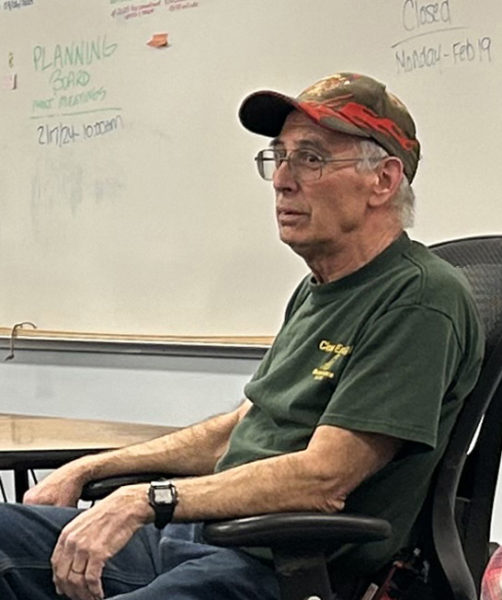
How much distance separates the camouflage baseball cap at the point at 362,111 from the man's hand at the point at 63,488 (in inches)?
26.6

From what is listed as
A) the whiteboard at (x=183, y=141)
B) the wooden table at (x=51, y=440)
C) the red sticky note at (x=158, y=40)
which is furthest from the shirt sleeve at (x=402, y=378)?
the red sticky note at (x=158, y=40)

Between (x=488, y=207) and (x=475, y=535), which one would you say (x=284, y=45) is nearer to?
(x=488, y=207)

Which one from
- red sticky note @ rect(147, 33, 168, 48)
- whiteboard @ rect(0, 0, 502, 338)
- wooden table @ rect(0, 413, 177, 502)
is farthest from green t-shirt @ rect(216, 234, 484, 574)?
red sticky note @ rect(147, 33, 168, 48)

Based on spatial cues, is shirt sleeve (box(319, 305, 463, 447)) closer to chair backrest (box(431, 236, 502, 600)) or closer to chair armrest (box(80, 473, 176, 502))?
chair backrest (box(431, 236, 502, 600))

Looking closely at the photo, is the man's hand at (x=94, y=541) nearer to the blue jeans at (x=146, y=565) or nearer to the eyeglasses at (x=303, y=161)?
the blue jeans at (x=146, y=565)

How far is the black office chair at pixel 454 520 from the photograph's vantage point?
1260 millimetres

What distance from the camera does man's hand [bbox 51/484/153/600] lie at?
1349 millimetres

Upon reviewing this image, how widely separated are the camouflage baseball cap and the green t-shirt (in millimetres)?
155

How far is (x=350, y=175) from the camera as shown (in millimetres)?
1546

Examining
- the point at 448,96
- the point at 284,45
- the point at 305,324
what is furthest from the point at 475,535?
the point at 284,45

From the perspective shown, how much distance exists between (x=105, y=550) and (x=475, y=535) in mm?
528

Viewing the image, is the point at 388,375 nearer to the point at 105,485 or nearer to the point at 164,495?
the point at 164,495

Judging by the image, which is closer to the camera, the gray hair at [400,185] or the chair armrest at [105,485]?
the gray hair at [400,185]

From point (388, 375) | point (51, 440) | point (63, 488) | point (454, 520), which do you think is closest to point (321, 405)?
point (388, 375)
